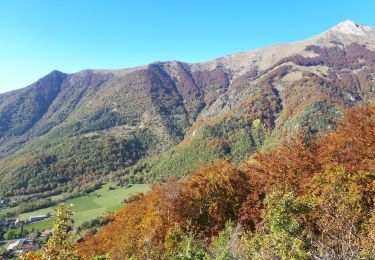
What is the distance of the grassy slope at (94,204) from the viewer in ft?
442

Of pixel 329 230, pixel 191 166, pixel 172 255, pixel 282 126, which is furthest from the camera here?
pixel 282 126

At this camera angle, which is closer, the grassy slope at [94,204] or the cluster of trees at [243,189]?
the cluster of trees at [243,189]

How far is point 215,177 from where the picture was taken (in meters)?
43.2

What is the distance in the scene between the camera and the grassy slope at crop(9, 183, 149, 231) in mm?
134850

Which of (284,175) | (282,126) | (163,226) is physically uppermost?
(284,175)

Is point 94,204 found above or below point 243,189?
below

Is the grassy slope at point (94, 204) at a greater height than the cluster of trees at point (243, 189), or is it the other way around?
the cluster of trees at point (243, 189)

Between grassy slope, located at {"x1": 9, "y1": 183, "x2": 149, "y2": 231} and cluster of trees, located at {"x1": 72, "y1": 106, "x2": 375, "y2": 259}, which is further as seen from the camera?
grassy slope, located at {"x1": 9, "y1": 183, "x2": 149, "y2": 231}

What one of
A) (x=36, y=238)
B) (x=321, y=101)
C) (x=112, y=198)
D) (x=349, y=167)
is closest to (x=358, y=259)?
(x=349, y=167)

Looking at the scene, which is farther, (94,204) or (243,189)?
(94,204)

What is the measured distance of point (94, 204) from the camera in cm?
15900

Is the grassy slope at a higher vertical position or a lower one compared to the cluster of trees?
lower

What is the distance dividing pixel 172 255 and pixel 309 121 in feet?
502

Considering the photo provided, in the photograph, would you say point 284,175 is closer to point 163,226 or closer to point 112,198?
point 163,226
